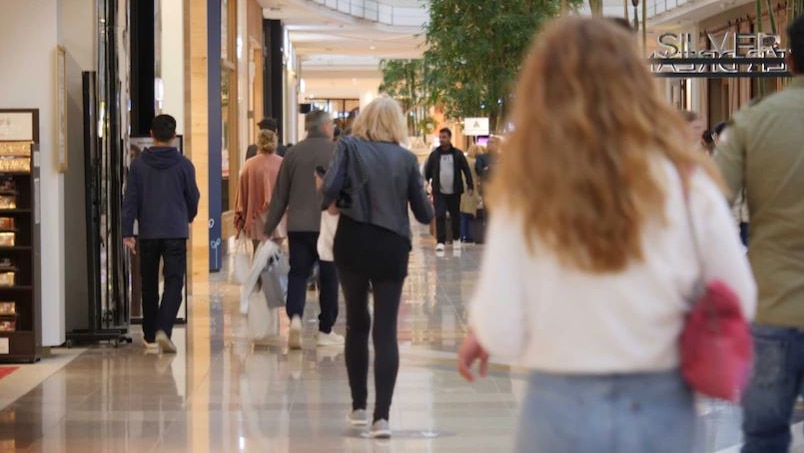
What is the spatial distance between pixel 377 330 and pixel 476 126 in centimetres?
2466

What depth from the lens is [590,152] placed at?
2684mm

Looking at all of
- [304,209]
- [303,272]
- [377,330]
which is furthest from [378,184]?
[303,272]

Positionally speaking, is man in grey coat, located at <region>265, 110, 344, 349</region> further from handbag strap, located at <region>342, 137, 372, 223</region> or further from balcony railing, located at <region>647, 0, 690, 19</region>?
balcony railing, located at <region>647, 0, 690, 19</region>

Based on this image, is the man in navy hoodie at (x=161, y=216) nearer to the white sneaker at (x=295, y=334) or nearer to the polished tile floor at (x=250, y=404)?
the polished tile floor at (x=250, y=404)

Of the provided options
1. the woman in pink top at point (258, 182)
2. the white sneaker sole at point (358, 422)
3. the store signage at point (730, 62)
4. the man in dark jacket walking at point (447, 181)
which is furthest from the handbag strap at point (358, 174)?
the man in dark jacket walking at point (447, 181)

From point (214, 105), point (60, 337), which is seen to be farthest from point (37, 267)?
point (214, 105)

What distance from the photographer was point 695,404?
276 centimetres

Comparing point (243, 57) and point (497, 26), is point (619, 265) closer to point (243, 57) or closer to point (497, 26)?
point (243, 57)

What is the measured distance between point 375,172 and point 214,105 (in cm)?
1107

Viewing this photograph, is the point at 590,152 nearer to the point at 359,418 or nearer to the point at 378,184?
the point at 378,184

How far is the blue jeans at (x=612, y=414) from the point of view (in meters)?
2.65

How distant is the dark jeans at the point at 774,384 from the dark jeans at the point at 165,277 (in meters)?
6.42

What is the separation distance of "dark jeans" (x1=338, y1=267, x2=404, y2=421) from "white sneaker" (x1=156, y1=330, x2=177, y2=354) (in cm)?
330

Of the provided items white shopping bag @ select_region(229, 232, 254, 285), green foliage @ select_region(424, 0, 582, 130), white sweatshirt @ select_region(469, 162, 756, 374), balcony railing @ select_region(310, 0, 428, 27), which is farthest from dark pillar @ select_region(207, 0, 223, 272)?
white sweatshirt @ select_region(469, 162, 756, 374)
